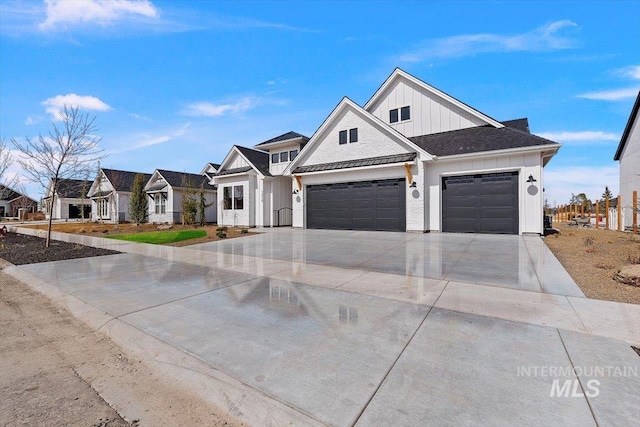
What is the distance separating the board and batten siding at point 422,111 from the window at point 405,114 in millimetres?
209

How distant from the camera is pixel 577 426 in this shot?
1.99 meters

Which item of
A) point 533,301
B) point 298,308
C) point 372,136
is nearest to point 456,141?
point 372,136

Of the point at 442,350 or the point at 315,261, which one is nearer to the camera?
the point at 442,350

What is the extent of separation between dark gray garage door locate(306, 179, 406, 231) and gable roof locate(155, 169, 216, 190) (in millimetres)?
13579

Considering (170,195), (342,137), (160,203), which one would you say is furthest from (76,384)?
(160,203)

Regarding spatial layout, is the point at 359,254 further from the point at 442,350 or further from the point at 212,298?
the point at 442,350

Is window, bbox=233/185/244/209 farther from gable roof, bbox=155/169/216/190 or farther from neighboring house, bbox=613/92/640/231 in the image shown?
neighboring house, bbox=613/92/640/231

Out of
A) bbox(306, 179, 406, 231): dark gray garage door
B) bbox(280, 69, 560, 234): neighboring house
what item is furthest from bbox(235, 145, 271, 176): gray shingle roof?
bbox(306, 179, 406, 231): dark gray garage door

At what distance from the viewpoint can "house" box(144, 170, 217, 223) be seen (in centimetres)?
2598

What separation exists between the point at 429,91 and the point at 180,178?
22491mm

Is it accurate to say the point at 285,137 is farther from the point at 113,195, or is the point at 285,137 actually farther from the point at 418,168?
the point at 113,195

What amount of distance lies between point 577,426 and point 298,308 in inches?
124

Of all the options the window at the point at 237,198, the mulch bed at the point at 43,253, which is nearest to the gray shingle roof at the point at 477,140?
the window at the point at 237,198

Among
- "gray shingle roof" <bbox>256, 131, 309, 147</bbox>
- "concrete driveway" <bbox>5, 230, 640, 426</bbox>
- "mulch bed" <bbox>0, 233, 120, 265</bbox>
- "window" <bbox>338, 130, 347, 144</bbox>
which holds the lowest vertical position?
"concrete driveway" <bbox>5, 230, 640, 426</bbox>
